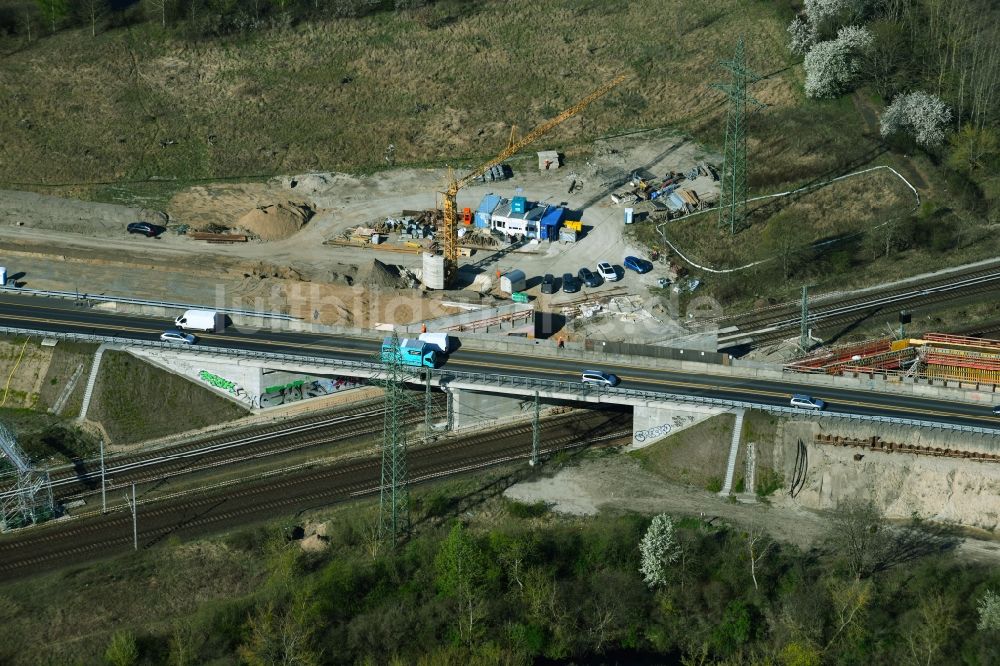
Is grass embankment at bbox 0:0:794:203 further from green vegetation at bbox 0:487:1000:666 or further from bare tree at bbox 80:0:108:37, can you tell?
green vegetation at bbox 0:487:1000:666

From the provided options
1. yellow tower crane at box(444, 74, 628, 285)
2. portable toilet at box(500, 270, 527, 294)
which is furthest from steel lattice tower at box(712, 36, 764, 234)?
portable toilet at box(500, 270, 527, 294)

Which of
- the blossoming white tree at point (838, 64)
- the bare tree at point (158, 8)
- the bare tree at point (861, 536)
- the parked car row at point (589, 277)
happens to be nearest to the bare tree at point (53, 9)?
the bare tree at point (158, 8)

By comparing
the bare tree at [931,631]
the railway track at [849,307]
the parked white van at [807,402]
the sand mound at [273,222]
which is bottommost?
the bare tree at [931,631]

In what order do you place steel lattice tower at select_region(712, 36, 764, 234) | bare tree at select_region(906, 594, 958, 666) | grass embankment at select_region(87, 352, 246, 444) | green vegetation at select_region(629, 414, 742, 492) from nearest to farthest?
bare tree at select_region(906, 594, 958, 666) → green vegetation at select_region(629, 414, 742, 492) → grass embankment at select_region(87, 352, 246, 444) → steel lattice tower at select_region(712, 36, 764, 234)

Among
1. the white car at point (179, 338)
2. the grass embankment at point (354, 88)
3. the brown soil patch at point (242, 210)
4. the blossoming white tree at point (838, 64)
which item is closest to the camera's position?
the white car at point (179, 338)

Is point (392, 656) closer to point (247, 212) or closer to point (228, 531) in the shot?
point (228, 531)

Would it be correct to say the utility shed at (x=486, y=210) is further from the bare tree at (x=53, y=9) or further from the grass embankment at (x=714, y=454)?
the bare tree at (x=53, y=9)

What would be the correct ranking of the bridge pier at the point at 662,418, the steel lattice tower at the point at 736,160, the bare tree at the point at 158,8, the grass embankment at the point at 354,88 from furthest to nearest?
the bare tree at the point at 158,8 < the grass embankment at the point at 354,88 < the steel lattice tower at the point at 736,160 < the bridge pier at the point at 662,418
